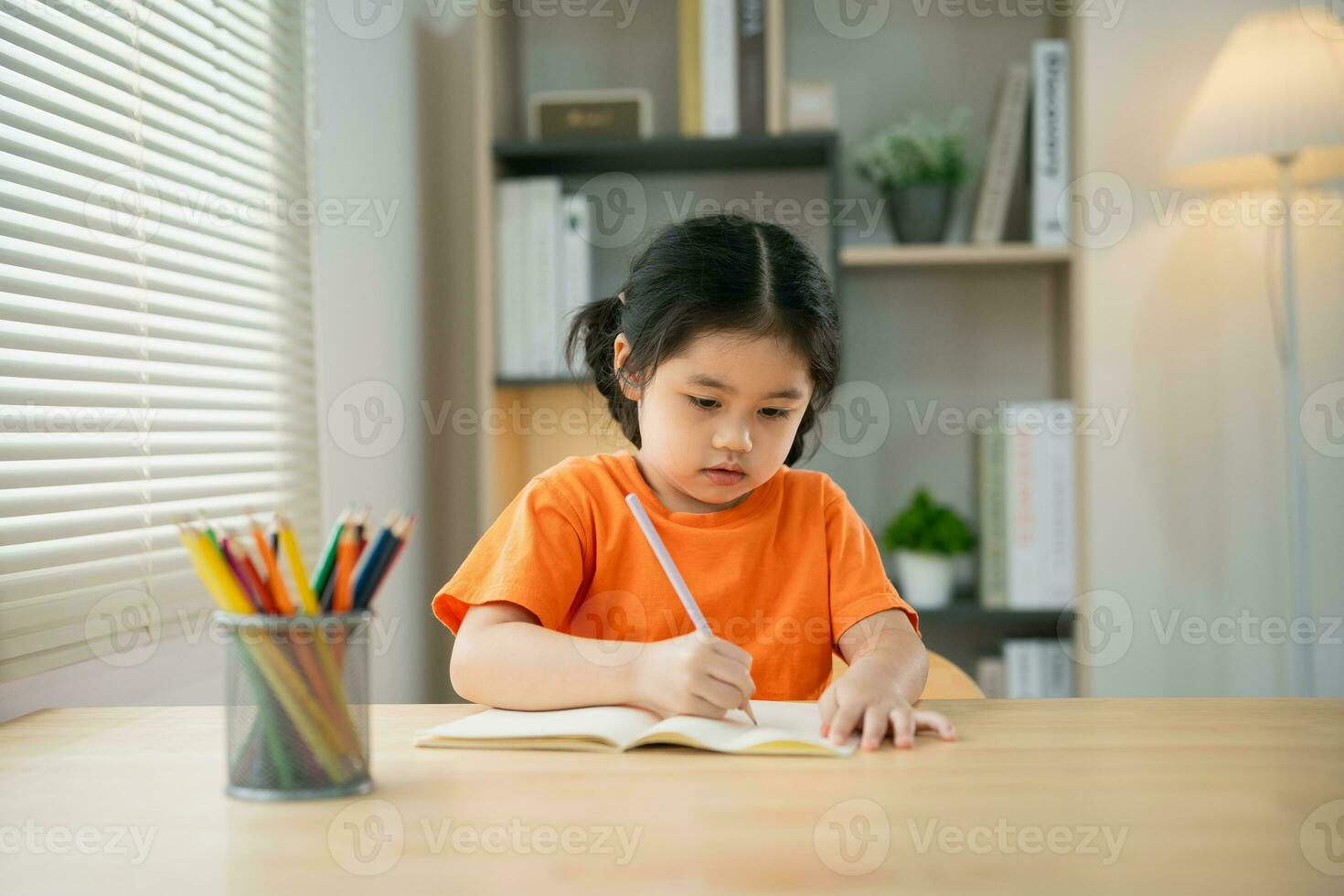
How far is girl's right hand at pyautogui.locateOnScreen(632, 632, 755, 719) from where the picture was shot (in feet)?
2.71

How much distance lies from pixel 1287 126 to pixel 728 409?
132 cm

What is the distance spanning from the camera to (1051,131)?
2.12 m

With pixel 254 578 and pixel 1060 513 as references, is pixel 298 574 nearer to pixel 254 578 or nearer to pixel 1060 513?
pixel 254 578

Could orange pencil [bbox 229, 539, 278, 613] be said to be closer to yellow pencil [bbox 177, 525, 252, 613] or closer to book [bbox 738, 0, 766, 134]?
yellow pencil [bbox 177, 525, 252, 613]

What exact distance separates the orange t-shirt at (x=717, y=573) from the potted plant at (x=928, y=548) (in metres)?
0.97

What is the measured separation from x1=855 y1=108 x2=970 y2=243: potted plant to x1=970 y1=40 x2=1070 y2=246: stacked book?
0.22 ft

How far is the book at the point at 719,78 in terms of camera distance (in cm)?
216

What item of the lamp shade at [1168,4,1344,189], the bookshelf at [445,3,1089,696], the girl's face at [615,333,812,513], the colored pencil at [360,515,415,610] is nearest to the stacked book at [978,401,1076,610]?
the bookshelf at [445,3,1089,696]

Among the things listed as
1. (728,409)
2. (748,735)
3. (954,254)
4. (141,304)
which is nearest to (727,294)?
(728,409)

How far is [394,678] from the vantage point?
2141 mm

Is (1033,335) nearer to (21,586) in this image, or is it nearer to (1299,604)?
(1299,604)

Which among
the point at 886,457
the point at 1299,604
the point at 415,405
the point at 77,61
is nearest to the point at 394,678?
the point at 415,405

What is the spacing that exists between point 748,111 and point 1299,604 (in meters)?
1.28

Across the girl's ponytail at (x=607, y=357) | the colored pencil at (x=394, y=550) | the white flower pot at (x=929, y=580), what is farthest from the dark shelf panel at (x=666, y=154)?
the colored pencil at (x=394, y=550)
